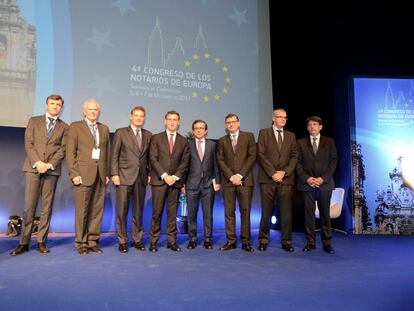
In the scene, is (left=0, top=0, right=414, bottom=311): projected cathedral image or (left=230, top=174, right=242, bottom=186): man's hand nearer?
(left=0, top=0, right=414, bottom=311): projected cathedral image

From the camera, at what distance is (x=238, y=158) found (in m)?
4.16

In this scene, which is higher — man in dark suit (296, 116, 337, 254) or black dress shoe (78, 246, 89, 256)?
man in dark suit (296, 116, 337, 254)

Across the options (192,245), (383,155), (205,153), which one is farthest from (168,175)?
(383,155)

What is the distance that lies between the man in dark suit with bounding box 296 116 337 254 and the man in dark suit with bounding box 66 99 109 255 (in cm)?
224

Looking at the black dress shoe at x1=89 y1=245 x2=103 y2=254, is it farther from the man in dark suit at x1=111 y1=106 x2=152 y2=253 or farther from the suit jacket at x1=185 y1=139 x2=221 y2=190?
the suit jacket at x1=185 y1=139 x2=221 y2=190

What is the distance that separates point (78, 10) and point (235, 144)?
2609mm

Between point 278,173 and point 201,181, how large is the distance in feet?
2.85

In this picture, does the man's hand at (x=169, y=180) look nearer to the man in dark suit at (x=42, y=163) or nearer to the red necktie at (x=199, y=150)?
the red necktie at (x=199, y=150)

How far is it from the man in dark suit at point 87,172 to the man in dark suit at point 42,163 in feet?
0.53

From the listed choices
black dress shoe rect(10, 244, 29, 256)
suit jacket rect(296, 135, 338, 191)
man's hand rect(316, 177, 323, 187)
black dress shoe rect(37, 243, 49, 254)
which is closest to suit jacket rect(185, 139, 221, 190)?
suit jacket rect(296, 135, 338, 191)

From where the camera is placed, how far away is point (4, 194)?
16.4ft

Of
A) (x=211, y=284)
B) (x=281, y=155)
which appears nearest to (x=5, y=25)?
(x=281, y=155)

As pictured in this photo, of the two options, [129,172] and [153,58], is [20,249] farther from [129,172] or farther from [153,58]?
[153,58]

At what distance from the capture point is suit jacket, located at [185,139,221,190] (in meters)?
4.17
